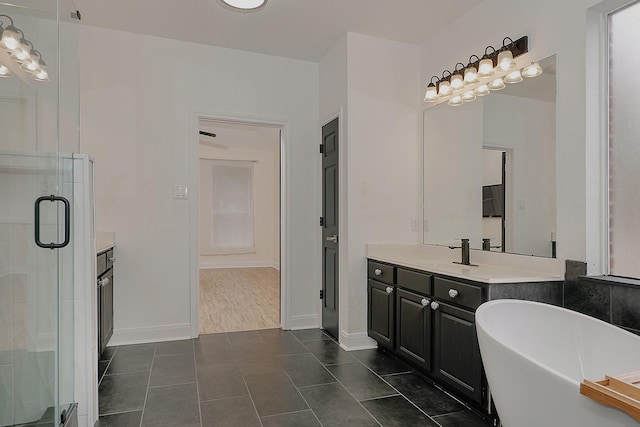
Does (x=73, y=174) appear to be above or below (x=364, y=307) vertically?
above

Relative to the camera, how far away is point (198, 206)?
380 centimetres

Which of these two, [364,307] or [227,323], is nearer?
[364,307]

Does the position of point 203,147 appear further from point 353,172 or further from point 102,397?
point 102,397

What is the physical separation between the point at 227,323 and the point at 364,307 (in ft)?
5.12

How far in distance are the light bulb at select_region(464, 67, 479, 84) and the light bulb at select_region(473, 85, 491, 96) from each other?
0.06 m

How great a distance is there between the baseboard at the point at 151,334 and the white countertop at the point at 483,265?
1.86m

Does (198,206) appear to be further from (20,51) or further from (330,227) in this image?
(20,51)

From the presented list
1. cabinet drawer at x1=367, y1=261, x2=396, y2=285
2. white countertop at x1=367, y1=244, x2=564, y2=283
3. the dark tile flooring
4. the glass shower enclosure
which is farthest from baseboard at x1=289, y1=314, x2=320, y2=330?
the glass shower enclosure

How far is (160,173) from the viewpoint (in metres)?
3.63

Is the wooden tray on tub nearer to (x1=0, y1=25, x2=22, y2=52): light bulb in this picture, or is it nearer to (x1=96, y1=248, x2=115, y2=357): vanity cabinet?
(x1=0, y1=25, x2=22, y2=52): light bulb

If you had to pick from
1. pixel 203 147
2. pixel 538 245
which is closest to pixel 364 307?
pixel 538 245

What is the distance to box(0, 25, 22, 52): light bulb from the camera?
1.65m

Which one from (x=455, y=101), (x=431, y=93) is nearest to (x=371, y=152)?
(x=431, y=93)

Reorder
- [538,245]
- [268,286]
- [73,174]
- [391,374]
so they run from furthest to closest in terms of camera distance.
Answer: [268,286] → [391,374] → [538,245] → [73,174]
